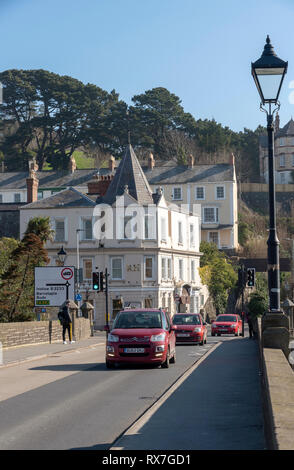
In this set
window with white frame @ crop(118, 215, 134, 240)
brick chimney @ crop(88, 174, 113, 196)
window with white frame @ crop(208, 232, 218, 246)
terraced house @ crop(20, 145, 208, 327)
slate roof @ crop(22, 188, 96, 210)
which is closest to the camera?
terraced house @ crop(20, 145, 208, 327)

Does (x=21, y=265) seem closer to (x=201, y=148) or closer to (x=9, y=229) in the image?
(x=9, y=229)

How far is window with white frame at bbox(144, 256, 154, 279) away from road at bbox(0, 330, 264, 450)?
138ft

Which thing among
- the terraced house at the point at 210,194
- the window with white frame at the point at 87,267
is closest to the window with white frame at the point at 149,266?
the window with white frame at the point at 87,267

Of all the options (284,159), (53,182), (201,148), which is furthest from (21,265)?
(284,159)

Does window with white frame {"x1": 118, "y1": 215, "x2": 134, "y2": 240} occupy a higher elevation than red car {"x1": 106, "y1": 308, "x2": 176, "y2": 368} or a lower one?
higher

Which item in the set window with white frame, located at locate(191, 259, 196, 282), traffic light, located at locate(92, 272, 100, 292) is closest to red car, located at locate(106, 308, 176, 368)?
traffic light, located at locate(92, 272, 100, 292)

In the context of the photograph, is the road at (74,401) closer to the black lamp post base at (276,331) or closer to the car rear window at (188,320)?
the black lamp post base at (276,331)

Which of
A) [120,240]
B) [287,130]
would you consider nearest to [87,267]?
[120,240]

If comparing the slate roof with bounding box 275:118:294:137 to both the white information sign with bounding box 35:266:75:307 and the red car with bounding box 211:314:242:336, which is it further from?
the white information sign with bounding box 35:266:75:307

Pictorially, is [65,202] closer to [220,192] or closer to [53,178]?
[220,192]

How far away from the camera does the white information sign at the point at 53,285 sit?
37344 mm

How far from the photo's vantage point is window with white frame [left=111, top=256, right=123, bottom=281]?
66.3m

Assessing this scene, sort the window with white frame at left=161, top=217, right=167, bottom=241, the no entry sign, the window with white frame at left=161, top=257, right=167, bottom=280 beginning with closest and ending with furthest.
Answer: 1. the no entry sign
2. the window with white frame at left=161, top=257, right=167, bottom=280
3. the window with white frame at left=161, top=217, right=167, bottom=241

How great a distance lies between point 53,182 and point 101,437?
88.6 metres
